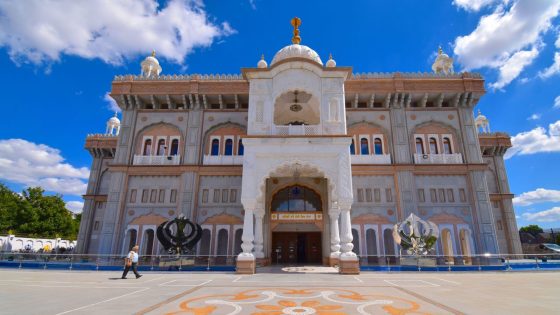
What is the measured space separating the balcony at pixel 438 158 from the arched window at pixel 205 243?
16535 millimetres

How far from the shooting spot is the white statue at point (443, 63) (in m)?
25.2

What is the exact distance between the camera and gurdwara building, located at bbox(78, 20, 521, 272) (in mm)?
19625

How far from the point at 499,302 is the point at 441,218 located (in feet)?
48.8

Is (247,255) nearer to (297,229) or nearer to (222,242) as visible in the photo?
(297,229)

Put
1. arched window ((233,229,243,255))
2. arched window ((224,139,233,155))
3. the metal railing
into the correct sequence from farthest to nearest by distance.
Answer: arched window ((224,139,233,155)) < arched window ((233,229,243,255)) < the metal railing

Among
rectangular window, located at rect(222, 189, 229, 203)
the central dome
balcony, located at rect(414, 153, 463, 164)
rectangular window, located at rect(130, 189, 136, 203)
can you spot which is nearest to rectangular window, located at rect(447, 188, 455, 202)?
balcony, located at rect(414, 153, 463, 164)

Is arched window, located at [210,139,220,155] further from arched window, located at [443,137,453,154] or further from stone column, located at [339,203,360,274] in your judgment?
arched window, located at [443,137,453,154]

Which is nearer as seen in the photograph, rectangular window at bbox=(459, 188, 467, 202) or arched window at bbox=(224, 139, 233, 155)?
rectangular window at bbox=(459, 188, 467, 202)

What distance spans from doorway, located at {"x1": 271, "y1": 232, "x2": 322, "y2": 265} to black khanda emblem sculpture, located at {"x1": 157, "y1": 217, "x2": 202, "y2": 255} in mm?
5613

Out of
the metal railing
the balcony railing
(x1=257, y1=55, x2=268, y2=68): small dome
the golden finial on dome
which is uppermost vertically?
the golden finial on dome

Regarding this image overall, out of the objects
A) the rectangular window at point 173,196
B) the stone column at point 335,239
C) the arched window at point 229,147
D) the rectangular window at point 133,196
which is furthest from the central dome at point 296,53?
the rectangular window at point 133,196

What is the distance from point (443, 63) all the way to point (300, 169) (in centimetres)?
1847

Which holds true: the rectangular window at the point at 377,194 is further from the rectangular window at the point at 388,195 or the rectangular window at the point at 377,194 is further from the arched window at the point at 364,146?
the arched window at the point at 364,146

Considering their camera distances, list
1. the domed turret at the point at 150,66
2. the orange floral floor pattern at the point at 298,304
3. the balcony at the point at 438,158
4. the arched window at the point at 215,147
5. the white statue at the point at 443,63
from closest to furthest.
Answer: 1. the orange floral floor pattern at the point at 298,304
2. the balcony at the point at 438,158
3. the arched window at the point at 215,147
4. the white statue at the point at 443,63
5. the domed turret at the point at 150,66
